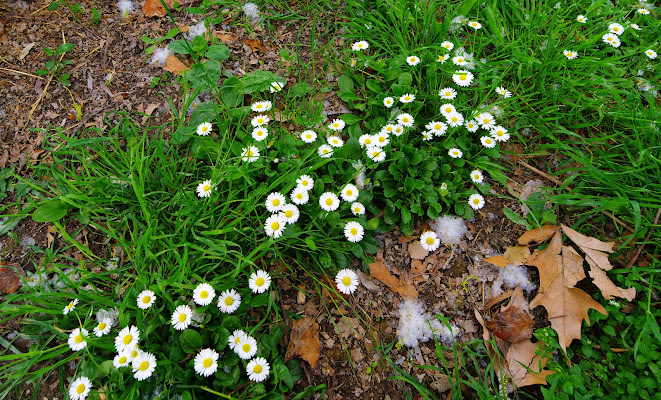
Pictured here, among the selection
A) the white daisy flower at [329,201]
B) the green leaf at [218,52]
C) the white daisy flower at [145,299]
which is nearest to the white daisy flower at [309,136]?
the white daisy flower at [329,201]

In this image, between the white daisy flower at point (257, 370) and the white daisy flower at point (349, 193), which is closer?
the white daisy flower at point (257, 370)

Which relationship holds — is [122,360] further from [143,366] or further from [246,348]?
[246,348]

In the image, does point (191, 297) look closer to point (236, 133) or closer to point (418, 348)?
point (236, 133)

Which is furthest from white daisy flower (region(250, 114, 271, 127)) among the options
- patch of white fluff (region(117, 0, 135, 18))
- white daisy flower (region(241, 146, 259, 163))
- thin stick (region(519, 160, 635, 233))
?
thin stick (region(519, 160, 635, 233))

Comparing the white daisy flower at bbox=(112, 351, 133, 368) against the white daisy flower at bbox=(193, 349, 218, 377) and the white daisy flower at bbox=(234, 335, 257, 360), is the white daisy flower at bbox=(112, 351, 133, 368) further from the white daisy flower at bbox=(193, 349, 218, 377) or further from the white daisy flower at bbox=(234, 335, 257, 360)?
the white daisy flower at bbox=(234, 335, 257, 360)

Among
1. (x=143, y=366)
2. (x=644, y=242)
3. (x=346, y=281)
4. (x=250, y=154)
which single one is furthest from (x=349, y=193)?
(x=644, y=242)

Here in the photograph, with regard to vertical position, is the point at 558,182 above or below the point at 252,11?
below

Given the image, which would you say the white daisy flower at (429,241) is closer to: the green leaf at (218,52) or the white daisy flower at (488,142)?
the white daisy flower at (488,142)
